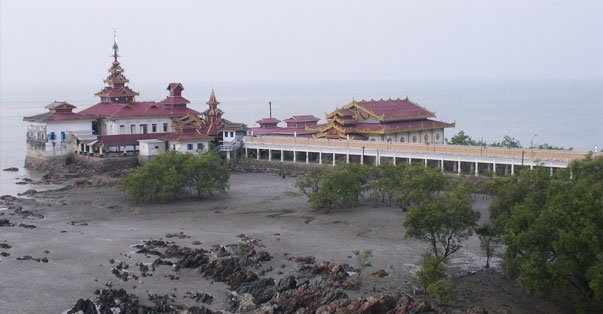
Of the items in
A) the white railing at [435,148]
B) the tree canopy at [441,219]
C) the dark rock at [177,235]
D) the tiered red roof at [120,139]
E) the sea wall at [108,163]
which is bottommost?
the dark rock at [177,235]

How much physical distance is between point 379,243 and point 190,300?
12435 millimetres

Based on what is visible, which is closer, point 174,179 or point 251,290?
point 251,290

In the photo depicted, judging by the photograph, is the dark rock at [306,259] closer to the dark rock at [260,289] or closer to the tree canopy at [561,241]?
the dark rock at [260,289]

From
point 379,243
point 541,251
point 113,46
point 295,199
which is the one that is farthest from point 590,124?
point 541,251

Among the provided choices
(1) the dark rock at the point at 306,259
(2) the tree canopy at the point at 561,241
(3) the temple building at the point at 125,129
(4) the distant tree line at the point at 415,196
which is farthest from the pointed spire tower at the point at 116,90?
(2) the tree canopy at the point at 561,241

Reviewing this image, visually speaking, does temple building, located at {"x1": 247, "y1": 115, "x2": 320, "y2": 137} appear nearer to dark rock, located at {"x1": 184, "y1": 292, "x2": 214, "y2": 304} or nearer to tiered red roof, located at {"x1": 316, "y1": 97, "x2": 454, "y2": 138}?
→ tiered red roof, located at {"x1": 316, "y1": 97, "x2": 454, "y2": 138}

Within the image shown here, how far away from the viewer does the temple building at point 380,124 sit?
2697 inches

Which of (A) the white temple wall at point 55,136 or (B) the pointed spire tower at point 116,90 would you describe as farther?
(B) the pointed spire tower at point 116,90

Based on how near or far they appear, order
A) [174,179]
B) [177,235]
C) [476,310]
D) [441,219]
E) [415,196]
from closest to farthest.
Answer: [476,310] → [441,219] → [177,235] → [415,196] → [174,179]

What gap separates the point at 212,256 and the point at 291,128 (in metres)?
45.7

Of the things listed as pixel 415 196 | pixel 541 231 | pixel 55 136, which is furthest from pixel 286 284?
pixel 55 136

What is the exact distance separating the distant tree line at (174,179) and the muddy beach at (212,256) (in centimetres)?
120

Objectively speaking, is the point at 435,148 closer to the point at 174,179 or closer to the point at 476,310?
the point at 174,179

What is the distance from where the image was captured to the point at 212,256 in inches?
Answer: 1416
